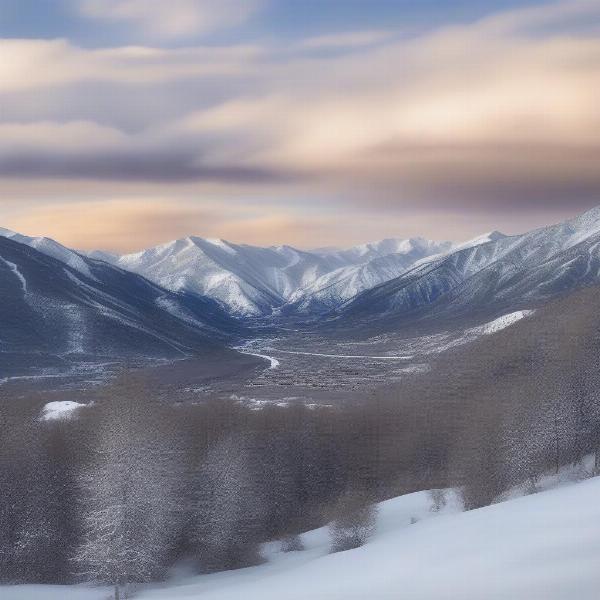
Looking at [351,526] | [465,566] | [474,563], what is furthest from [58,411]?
[474,563]

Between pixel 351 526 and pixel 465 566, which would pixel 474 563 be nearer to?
pixel 465 566

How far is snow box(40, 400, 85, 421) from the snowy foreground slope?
1194 inches

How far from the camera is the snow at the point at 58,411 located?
241 feet

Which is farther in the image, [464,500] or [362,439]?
[362,439]

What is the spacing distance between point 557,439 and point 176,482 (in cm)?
3756

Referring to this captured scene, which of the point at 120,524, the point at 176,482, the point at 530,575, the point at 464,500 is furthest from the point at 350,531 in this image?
the point at 530,575

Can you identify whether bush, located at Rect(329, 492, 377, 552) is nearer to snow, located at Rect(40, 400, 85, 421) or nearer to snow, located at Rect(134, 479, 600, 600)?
snow, located at Rect(134, 479, 600, 600)

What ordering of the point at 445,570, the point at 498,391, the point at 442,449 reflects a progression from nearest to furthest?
the point at 445,570
the point at 442,449
the point at 498,391

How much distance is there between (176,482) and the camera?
51219mm

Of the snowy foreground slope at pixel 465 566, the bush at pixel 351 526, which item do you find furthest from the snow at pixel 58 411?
the bush at pixel 351 526

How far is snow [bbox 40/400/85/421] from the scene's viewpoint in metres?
73.4

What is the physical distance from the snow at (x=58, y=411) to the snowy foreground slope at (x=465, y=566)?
30337 mm

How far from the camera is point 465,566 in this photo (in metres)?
25.8

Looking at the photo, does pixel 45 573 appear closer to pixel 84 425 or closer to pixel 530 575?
pixel 84 425
